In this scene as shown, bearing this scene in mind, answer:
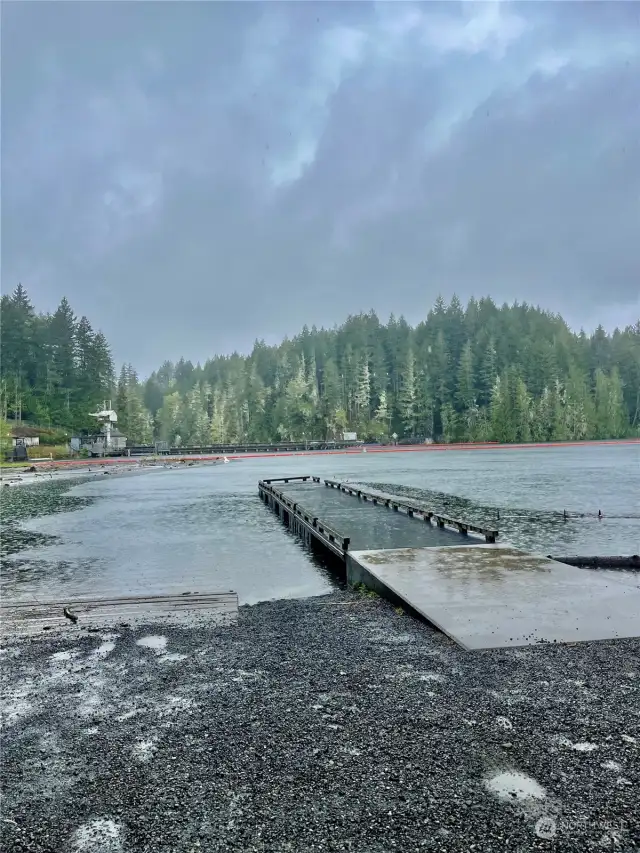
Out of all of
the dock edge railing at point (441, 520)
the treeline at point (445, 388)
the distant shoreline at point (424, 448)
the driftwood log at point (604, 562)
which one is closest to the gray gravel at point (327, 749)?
the driftwood log at point (604, 562)

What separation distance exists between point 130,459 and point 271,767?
7506cm

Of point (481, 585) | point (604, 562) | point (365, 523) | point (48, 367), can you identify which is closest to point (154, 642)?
point (481, 585)

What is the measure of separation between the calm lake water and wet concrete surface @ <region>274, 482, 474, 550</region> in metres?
1.48

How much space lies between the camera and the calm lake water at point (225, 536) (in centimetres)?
1352

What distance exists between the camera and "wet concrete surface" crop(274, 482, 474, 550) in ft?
47.1

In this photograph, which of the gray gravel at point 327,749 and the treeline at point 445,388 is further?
the treeline at point 445,388

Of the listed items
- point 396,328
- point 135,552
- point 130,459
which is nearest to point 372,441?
point 396,328

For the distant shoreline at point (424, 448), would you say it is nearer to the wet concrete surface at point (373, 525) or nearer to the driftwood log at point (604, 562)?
the wet concrete surface at point (373, 525)

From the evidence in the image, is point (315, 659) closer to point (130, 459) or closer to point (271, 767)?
point (271, 767)

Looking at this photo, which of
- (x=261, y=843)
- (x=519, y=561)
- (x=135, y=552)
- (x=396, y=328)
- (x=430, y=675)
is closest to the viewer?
(x=261, y=843)

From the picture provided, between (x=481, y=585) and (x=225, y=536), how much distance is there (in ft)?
39.7

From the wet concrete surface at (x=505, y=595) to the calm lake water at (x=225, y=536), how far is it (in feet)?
9.31

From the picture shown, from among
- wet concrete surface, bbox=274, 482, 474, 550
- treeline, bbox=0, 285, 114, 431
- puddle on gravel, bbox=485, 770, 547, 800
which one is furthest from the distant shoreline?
puddle on gravel, bbox=485, 770, 547, 800

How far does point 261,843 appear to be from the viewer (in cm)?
361
